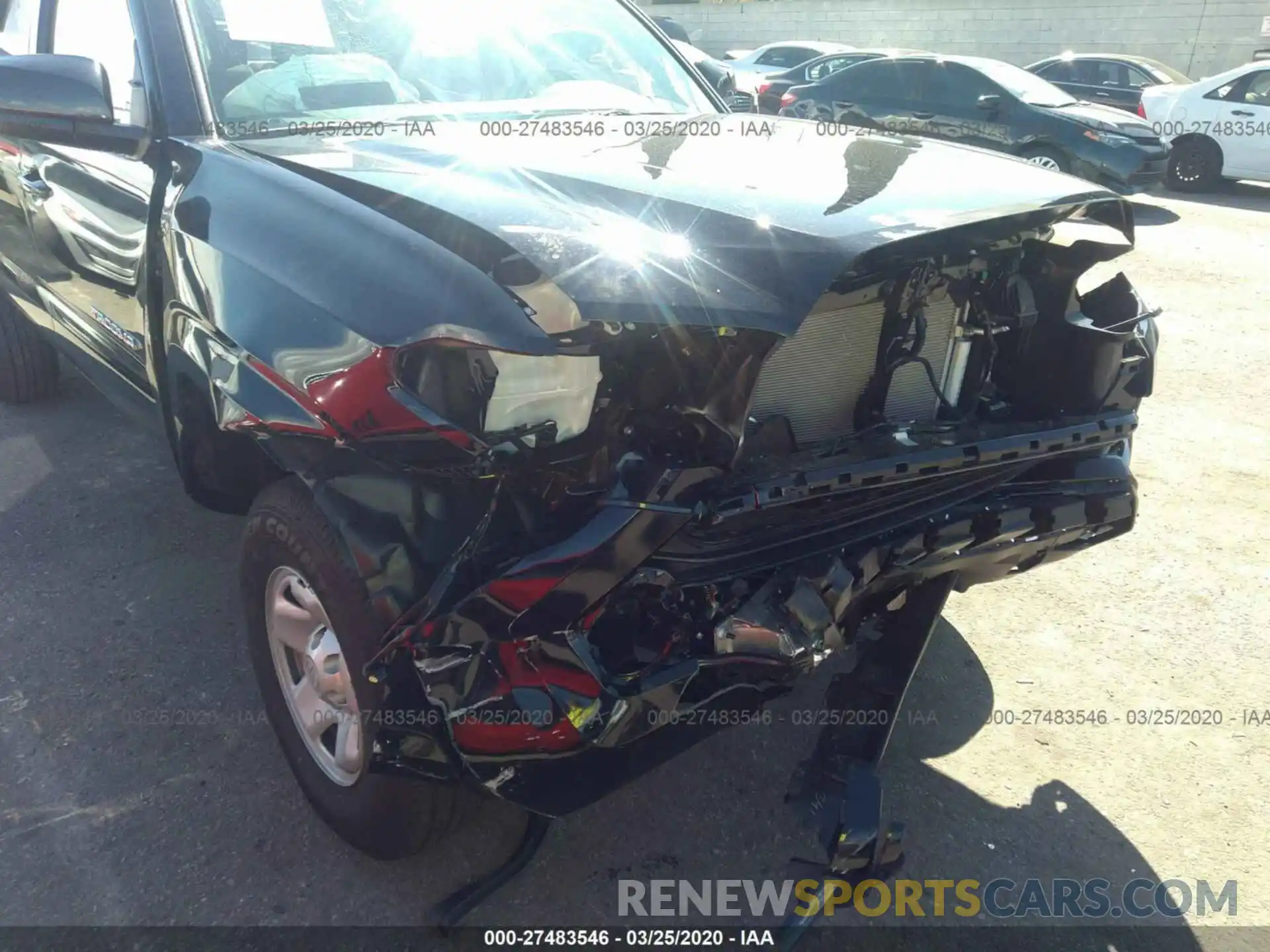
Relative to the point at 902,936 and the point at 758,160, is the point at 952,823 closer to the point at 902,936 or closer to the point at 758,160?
the point at 902,936

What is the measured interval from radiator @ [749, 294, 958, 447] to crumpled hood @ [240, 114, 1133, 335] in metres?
0.23

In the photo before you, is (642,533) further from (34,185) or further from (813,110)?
(813,110)

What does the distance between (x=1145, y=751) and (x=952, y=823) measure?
2.18 feet

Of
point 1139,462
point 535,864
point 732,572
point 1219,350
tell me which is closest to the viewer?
point 732,572

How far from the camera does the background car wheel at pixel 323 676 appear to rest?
1942 mm

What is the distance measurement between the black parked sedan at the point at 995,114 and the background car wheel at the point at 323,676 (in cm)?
955

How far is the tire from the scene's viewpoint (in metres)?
4.65

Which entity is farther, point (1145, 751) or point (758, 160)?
point (1145, 751)

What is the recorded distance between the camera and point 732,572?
1869 mm

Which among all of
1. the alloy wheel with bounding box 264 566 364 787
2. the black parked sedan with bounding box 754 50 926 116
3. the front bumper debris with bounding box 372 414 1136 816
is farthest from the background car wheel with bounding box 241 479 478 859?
the black parked sedan with bounding box 754 50 926 116

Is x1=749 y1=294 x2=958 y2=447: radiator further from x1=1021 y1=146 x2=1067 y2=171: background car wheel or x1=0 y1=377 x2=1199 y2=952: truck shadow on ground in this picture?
x1=1021 y1=146 x2=1067 y2=171: background car wheel

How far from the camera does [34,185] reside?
3400 mm

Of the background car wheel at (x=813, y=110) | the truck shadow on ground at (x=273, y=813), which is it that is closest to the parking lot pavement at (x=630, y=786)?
the truck shadow on ground at (x=273, y=813)

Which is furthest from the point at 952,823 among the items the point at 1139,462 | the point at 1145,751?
the point at 1139,462
